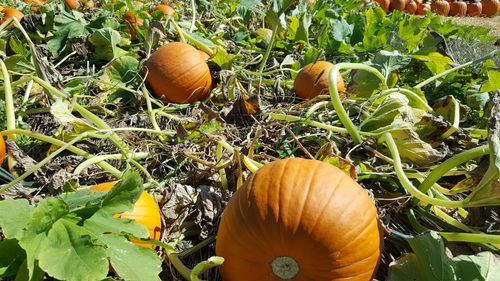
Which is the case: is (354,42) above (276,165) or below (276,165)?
below

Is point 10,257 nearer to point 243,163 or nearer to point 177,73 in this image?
point 243,163

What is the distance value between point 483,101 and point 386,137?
44.4 inches

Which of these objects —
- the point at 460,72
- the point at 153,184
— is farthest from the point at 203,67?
the point at 460,72

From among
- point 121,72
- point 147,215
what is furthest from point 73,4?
point 147,215

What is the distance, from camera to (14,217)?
3.97 ft

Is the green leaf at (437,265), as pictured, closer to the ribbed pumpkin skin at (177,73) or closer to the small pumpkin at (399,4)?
the ribbed pumpkin skin at (177,73)

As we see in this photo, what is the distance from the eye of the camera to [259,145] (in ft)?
7.16

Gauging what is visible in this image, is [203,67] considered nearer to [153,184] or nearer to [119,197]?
[153,184]

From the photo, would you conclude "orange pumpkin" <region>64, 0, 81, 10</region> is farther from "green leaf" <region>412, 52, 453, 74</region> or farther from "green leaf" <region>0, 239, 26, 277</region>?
"green leaf" <region>0, 239, 26, 277</region>

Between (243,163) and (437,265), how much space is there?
0.90m

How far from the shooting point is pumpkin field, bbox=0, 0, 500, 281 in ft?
4.30

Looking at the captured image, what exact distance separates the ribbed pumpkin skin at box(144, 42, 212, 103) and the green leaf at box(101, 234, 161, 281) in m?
1.65

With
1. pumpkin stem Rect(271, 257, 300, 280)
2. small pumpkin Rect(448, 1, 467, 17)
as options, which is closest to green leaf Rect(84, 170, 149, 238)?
pumpkin stem Rect(271, 257, 300, 280)

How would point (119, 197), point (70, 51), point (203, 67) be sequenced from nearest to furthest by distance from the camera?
point (119, 197) < point (203, 67) < point (70, 51)
